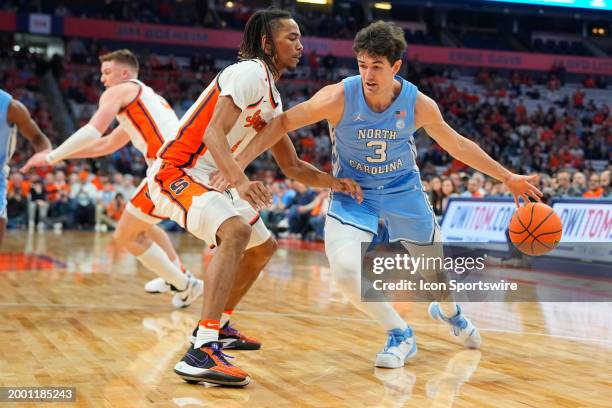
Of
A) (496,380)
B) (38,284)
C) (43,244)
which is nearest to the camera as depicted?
(496,380)

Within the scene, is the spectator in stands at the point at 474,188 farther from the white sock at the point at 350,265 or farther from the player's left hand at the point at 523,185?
the white sock at the point at 350,265

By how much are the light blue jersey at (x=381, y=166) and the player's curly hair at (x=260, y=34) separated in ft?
1.50

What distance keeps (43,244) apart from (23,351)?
8.87m

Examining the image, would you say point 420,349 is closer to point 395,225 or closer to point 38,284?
point 395,225

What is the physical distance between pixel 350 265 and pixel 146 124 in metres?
2.39

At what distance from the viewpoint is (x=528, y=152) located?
23438mm

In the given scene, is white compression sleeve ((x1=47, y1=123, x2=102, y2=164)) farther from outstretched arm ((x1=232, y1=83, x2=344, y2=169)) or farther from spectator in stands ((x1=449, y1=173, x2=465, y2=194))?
spectator in stands ((x1=449, y1=173, x2=465, y2=194))

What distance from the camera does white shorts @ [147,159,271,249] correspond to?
157 inches

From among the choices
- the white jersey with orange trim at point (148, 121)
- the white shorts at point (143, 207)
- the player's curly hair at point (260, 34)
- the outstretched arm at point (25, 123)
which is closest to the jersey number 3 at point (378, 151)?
the player's curly hair at point (260, 34)

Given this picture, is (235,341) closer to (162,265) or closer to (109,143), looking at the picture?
(162,265)

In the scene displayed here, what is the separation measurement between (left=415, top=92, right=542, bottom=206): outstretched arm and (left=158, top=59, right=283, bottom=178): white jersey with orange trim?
2.71 feet

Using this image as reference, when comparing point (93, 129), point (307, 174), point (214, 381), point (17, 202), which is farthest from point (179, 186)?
point (17, 202)

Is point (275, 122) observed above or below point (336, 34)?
below

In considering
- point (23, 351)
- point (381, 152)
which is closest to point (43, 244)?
point (23, 351)
